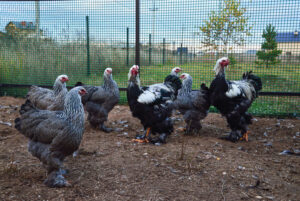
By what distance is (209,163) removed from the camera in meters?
3.59

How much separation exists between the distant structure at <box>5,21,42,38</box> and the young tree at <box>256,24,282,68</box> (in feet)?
23.5

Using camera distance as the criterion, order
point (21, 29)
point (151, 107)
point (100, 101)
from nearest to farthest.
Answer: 1. point (151, 107)
2. point (100, 101)
3. point (21, 29)

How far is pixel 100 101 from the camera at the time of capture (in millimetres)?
5164

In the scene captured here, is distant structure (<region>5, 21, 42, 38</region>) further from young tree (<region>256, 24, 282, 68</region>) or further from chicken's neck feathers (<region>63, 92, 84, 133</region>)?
young tree (<region>256, 24, 282, 68</region>)

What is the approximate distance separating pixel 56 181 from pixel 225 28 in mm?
5811

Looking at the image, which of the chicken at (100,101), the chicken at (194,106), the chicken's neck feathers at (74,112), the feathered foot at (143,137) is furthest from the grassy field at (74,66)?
the chicken's neck feathers at (74,112)

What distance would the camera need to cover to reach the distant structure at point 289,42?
19.3 feet

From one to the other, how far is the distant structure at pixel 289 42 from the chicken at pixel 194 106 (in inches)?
107

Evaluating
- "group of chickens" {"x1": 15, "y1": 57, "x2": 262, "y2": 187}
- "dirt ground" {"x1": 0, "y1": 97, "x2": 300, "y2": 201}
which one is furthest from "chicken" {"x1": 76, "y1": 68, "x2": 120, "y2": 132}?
"dirt ground" {"x1": 0, "y1": 97, "x2": 300, "y2": 201}

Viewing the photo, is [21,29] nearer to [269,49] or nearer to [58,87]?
[58,87]

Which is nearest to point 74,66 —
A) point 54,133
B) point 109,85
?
point 109,85

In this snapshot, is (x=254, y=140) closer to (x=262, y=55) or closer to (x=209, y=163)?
(x=209, y=163)

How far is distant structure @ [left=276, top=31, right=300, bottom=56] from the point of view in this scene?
19.3 ft

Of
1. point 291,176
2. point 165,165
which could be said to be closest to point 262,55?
point 291,176
